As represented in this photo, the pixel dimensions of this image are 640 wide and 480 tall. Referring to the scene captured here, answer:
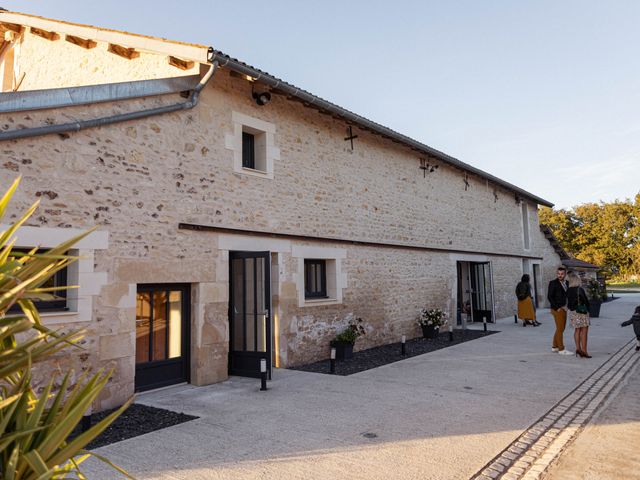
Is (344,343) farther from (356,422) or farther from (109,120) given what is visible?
(109,120)

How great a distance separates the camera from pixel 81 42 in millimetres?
7484

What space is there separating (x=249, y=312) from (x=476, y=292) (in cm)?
892

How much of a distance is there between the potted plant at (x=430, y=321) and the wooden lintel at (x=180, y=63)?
7.58m

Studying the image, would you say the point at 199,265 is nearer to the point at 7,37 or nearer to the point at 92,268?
the point at 92,268

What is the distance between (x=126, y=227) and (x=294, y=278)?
3048 mm

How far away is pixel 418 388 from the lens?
5.61 metres

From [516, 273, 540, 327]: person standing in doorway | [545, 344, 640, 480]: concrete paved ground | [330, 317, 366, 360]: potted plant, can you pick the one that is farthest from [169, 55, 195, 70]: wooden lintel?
[516, 273, 540, 327]: person standing in doorway

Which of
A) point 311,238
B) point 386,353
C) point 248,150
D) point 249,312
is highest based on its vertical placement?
point 248,150

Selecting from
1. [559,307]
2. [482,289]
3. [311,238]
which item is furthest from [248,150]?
[482,289]

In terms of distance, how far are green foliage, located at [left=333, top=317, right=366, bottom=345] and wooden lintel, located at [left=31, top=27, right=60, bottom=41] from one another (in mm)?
7634

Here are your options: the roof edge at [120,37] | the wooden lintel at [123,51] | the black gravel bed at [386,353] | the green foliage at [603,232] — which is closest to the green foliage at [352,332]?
the black gravel bed at [386,353]

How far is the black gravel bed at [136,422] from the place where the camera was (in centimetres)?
401

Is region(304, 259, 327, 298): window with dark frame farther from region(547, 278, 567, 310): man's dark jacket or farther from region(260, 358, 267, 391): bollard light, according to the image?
region(547, 278, 567, 310): man's dark jacket

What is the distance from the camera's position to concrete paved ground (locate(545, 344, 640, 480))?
→ 3.12 metres
